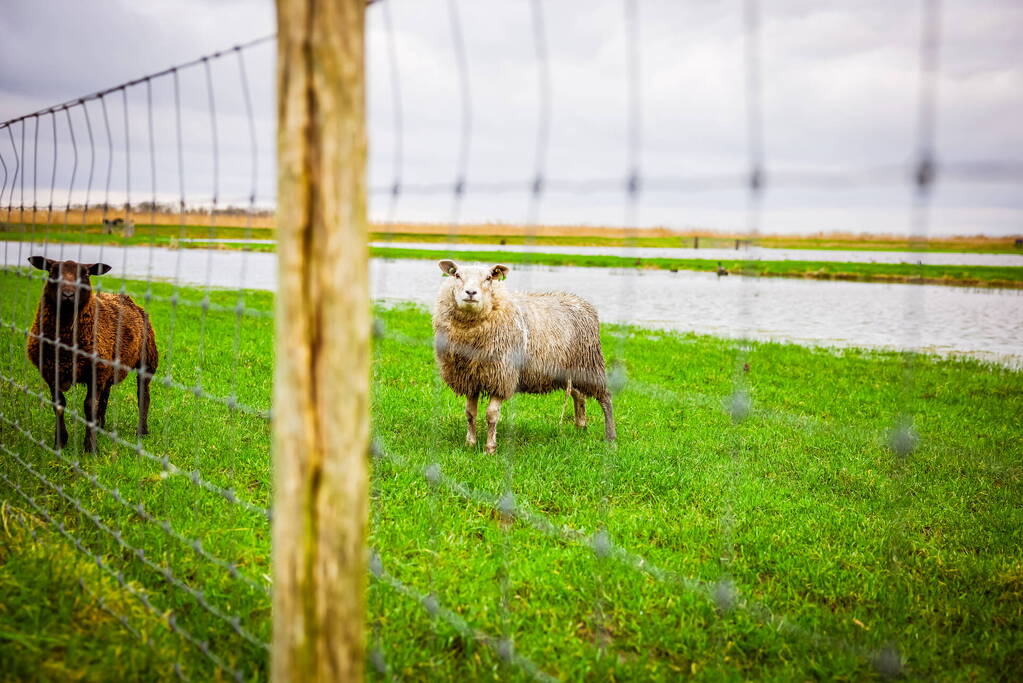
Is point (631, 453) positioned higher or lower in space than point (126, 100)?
lower

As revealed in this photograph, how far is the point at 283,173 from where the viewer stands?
1619 millimetres

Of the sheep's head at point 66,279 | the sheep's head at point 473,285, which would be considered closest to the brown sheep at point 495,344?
the sheep's head at point 473,285

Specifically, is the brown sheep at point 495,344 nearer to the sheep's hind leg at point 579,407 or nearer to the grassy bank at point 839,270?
the sheep's hind leg at point 579,407

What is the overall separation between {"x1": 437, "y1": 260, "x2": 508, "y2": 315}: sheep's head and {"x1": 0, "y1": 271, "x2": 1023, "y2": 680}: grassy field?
125cm

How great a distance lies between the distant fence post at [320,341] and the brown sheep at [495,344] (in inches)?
154

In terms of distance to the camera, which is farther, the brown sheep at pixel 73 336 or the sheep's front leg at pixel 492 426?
the sheep's front leg at pixel 492 426

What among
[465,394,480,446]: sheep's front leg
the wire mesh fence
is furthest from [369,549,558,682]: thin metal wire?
[465,394,480,446]: sheep's front leg

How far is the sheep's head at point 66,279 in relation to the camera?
5.09 metres

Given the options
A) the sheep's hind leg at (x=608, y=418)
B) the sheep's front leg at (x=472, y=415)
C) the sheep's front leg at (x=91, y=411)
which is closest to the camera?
the sheep's front leg at (x=91, y=411)

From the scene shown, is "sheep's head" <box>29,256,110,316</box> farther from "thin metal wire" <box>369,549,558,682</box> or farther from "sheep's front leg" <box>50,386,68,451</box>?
"thin metal wire" <box>369,549,558,682</box>

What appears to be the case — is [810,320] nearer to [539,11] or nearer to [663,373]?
[663,373]

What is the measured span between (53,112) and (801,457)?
6.38 metres

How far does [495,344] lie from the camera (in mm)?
5984

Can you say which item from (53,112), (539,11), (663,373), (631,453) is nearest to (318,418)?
(539,11)
